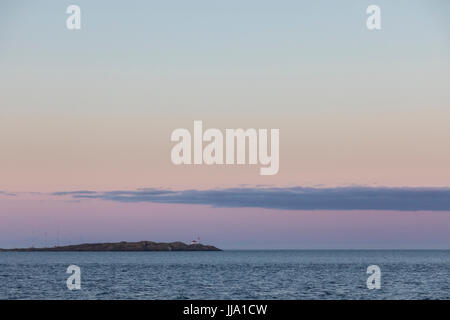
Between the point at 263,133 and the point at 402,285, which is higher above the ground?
the point at 263,133

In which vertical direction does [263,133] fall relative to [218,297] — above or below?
above

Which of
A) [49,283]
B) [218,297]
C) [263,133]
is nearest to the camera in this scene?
[263,133]

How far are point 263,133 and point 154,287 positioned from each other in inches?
1098

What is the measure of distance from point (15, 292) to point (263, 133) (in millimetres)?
33747
